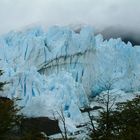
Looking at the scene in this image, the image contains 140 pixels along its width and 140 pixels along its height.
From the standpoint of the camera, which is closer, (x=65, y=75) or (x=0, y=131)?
(x=0, y=131)

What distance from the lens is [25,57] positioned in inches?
2515

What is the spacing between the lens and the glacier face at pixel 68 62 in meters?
53.1

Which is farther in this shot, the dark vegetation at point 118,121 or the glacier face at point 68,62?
the glacier face at point 68,62

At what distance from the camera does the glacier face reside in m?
53.1

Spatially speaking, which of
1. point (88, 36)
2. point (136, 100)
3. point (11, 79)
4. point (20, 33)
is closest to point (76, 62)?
point (88, 36)

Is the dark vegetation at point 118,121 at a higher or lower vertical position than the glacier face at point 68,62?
higher

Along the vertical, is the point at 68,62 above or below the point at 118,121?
below

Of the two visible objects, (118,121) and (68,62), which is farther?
(68,62)

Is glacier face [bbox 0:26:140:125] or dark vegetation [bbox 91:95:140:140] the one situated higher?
dark vegetation [bbox 91:95:140:140]

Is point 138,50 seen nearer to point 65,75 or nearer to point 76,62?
point 76,62

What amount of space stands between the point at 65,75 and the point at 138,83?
67.9ft

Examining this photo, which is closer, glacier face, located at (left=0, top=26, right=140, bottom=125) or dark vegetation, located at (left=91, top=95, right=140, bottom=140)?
dark vegetation, located at (left=91, top=95, right=140, bottom=140)

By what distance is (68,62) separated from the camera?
65812 millimetres

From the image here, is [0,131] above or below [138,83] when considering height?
above
